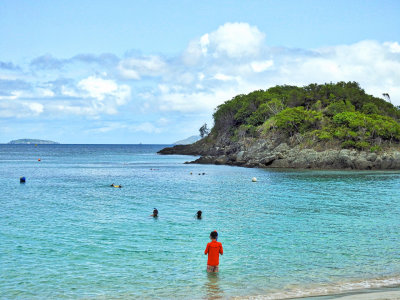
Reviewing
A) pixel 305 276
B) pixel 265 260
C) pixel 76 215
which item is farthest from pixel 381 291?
pixel 76 215

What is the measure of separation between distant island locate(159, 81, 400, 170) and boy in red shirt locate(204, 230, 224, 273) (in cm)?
6394

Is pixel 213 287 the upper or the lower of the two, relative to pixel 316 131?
lower

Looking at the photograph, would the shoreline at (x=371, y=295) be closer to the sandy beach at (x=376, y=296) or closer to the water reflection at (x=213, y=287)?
the sandy beach at (x=376, y=296)

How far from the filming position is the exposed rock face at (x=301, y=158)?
74750 millimetres

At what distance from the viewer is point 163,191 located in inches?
1885

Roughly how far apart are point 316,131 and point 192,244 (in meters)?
70.6

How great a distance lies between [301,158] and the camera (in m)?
81.2

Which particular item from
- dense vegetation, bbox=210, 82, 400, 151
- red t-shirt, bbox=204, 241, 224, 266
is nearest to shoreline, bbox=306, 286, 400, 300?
red t-shirt, bbox=204, 241, 224, 266

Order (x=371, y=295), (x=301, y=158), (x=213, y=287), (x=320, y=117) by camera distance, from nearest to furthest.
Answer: (x=371, y=295) < (x=213, y=287) < (x=301, y=158) < (x=320, y=117)

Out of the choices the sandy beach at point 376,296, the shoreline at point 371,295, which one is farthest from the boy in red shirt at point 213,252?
the sandy beach at point 376,296

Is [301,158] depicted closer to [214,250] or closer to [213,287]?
[214,250]

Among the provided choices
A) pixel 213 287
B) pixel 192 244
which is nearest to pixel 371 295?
pixel 213 287

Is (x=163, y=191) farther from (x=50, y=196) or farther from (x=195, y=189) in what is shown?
(x=50, y=196)

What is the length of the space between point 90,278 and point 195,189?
109ft
